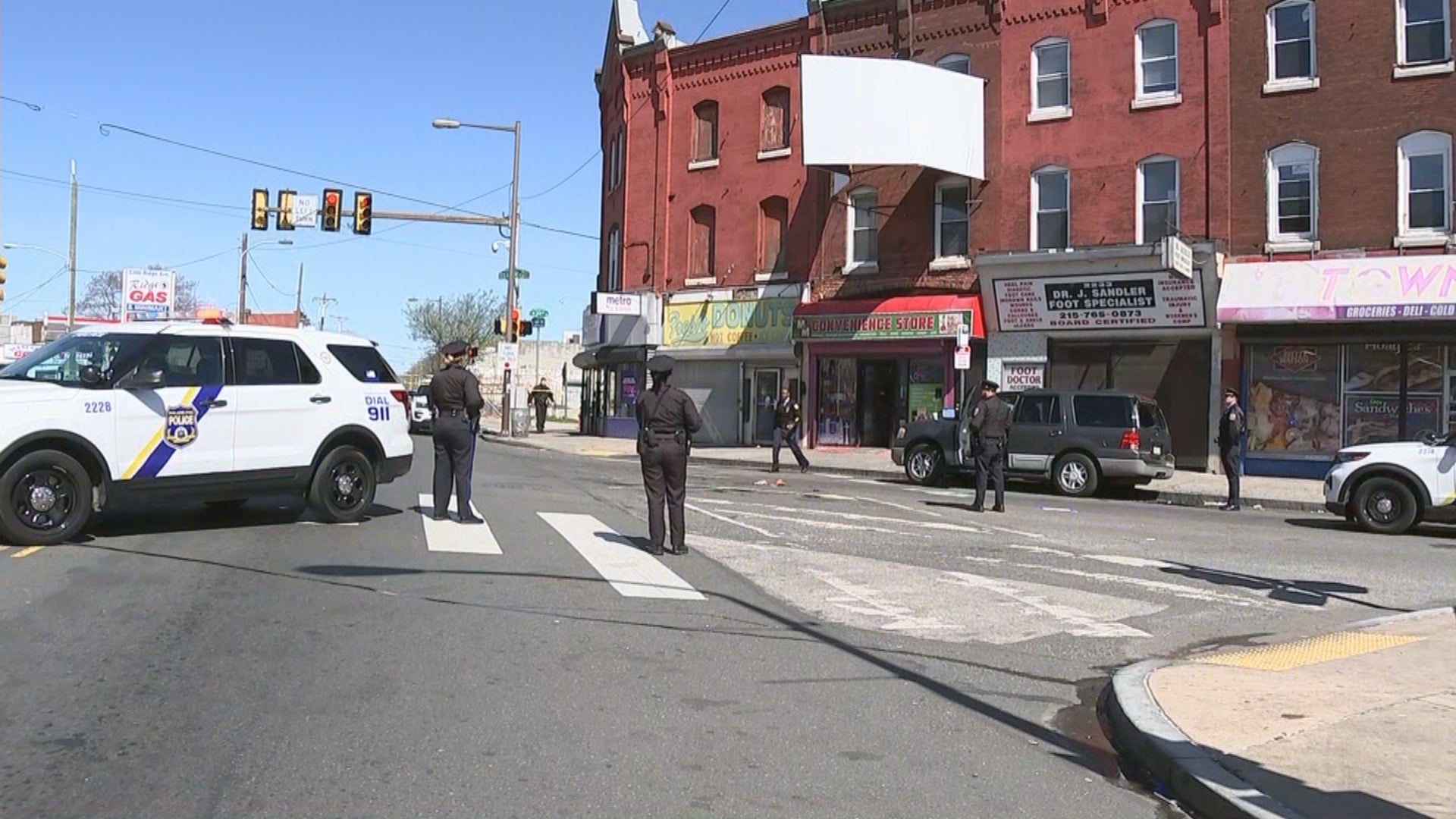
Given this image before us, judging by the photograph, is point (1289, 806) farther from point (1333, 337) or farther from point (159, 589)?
point (1333, 337)

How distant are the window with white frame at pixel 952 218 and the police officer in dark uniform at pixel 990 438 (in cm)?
1147

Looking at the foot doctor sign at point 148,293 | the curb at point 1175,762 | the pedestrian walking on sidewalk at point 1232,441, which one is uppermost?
the foot doctor sign at point 148,293

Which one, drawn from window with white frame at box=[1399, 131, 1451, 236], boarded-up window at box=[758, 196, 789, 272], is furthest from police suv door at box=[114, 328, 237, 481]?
boarded-up window at box=[758, 196, 789, 272]

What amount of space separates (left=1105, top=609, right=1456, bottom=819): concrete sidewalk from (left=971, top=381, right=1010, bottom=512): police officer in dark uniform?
7708 mm

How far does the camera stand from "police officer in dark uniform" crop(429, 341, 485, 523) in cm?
1111

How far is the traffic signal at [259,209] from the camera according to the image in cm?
2620

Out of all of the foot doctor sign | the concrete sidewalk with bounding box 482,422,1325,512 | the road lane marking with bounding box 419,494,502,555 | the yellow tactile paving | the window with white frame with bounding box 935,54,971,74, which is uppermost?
the window with white frame with bounding box 935,54,971,74

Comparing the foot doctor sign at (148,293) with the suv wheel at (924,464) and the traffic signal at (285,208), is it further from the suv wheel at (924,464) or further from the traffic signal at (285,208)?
the suv wheel at (924,464)

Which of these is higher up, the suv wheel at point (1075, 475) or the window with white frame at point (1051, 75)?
the window with white frame at point (1051, 75)

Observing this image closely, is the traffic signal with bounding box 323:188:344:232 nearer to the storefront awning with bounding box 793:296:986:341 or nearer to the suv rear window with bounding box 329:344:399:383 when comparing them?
the storefront awning with bounding box 793:296:986:341

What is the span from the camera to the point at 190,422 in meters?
10.1

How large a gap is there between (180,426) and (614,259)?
25824mm

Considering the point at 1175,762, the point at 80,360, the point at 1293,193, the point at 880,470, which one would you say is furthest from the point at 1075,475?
the point at 80,360

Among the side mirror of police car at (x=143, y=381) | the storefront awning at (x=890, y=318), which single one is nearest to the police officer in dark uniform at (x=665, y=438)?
the side mirror of police car at (x=143, y=381)
